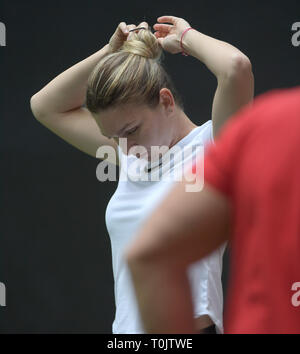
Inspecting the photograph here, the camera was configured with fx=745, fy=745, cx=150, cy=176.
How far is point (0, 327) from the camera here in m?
3.24

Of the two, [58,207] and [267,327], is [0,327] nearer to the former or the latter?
[58,207]

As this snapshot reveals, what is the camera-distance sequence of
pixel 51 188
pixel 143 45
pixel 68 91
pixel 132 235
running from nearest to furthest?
pixel 132 235 < pixel 143 45 < pixel 68 91 < pixel 51 188

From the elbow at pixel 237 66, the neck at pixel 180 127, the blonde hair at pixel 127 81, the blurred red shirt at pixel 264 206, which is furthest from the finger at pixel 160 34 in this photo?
the blurred red shirt at pixel 264 206

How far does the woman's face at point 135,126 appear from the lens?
1.66 m

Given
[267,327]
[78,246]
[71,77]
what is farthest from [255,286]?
[78,246]

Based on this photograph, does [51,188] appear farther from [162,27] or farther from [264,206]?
[264,206]

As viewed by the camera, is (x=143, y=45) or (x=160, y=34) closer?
(x=143, y=45)

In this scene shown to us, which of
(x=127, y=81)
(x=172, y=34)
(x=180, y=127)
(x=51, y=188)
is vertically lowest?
(x=51, y=188)

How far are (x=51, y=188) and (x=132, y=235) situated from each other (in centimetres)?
161

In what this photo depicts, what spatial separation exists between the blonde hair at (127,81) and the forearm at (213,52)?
0.10 m

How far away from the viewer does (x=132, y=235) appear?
165cm

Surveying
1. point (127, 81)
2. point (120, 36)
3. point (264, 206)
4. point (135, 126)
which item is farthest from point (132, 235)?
point (264, 206)

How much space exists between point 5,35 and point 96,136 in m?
1.37

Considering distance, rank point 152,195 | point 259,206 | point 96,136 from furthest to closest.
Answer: point 96,136
point 152,195
point 259,206
